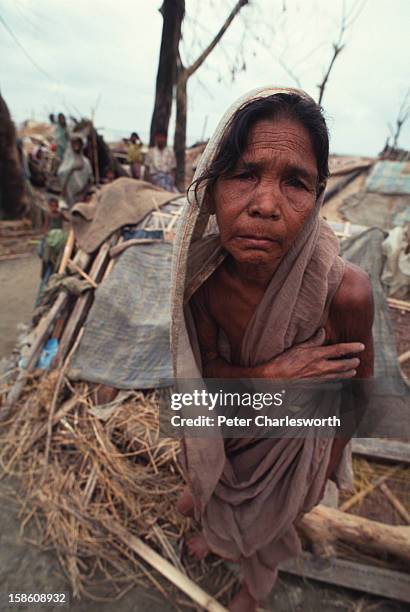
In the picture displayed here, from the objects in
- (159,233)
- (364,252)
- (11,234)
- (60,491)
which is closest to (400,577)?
(60,491)

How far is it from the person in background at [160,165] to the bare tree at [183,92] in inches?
39.2

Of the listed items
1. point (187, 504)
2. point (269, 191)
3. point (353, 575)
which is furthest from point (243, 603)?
point (269, 191)

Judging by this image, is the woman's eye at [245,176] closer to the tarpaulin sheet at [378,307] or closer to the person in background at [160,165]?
the tarpaulin sheet at [378,307]

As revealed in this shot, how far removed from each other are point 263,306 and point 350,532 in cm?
146

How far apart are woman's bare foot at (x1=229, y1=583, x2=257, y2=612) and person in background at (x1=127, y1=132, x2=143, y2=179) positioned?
26.6 ft

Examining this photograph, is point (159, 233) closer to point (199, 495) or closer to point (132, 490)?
point (132, 490)

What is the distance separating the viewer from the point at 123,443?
238 centimetres

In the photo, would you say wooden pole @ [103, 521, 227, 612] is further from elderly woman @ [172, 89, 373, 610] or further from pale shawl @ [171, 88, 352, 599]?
pale shawl @ [171, 88, 352, 599]

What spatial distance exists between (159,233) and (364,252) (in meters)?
1.99

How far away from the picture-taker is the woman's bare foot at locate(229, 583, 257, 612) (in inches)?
60.7

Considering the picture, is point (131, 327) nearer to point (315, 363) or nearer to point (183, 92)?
point (315, 363)

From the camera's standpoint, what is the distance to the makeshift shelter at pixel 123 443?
176cm

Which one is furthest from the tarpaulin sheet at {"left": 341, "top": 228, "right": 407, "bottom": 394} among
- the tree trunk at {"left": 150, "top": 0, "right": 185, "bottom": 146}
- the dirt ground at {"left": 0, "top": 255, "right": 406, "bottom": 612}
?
the tree trunk at {"left": 150, "top": 0, "right": 185, "bottom": 146}

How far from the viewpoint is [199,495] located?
1.27 meters
